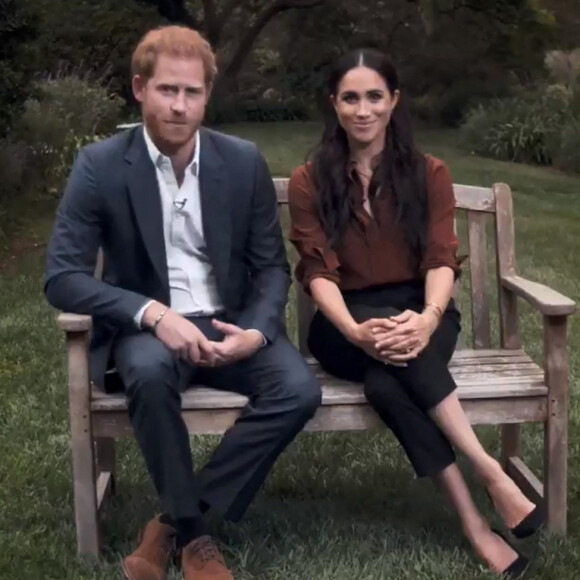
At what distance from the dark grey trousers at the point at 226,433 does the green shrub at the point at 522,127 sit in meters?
15.6

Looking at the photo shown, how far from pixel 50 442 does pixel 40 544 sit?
40.1 inches

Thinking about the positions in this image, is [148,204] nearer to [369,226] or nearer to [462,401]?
[369,226]

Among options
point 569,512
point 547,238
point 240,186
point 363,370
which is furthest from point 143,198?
point 547,238

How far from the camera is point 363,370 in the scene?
146 inches

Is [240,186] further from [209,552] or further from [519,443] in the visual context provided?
[519,443]

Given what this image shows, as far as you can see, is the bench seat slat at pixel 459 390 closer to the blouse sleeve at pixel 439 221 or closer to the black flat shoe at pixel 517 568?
the blouse sleeve at pixel 439 221

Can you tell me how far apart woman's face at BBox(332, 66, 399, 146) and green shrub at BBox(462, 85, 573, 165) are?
15.1m

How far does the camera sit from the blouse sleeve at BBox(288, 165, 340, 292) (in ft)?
12.5

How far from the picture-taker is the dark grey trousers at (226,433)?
339 cm

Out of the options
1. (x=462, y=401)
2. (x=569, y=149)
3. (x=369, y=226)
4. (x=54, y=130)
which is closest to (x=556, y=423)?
(x=462, y=401)

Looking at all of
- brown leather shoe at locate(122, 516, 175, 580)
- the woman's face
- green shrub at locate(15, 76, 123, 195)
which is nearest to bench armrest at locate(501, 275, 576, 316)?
the woman's face

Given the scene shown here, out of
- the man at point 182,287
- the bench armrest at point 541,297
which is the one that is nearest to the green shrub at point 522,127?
the bench armrest at point 541,297

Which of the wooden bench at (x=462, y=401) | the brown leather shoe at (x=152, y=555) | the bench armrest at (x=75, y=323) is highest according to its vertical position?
the bench armrest at (x=75, y=323)

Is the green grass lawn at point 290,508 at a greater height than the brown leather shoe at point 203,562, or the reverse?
the brown leather shoe at point 203,562
